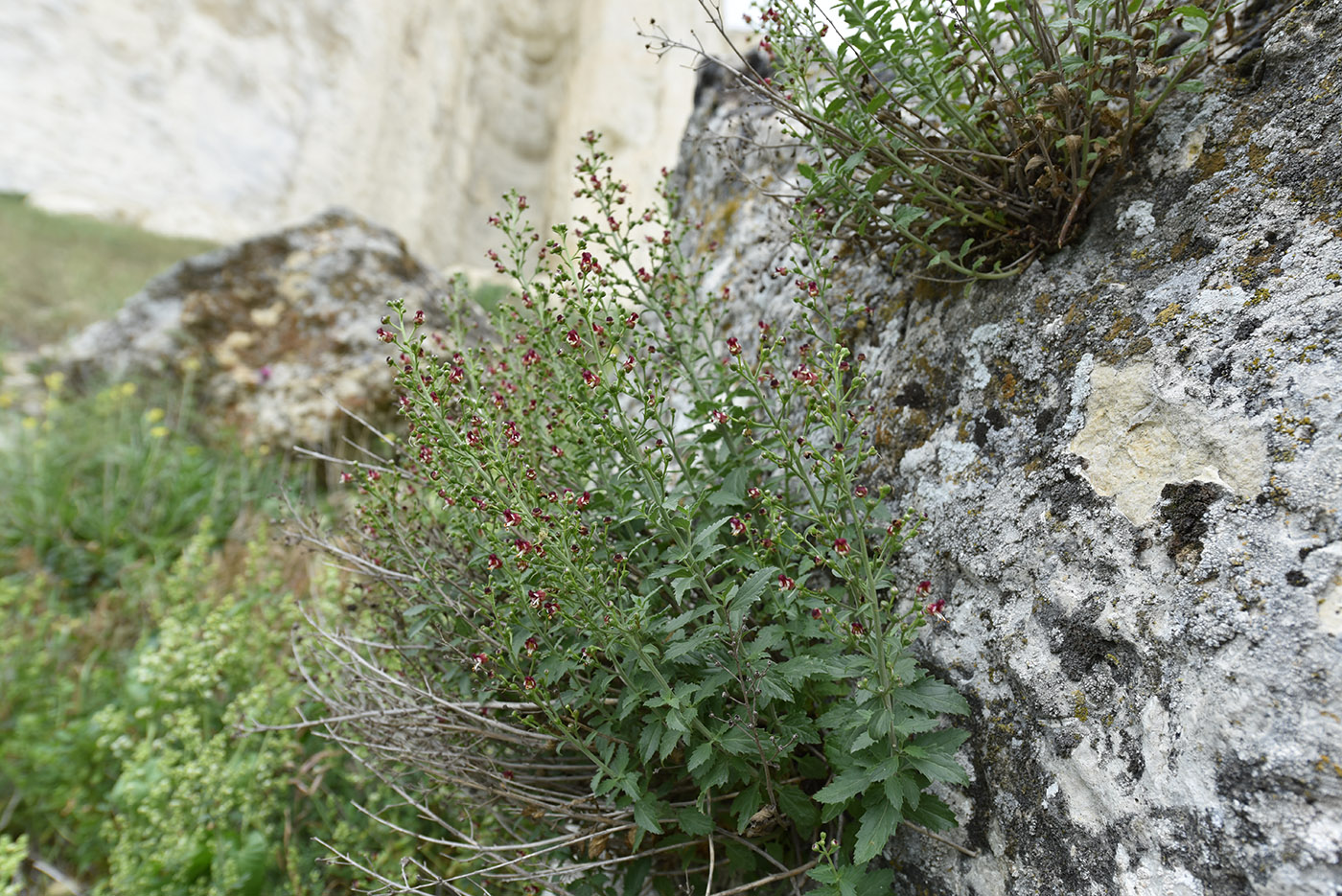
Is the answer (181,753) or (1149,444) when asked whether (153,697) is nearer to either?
(181,753)

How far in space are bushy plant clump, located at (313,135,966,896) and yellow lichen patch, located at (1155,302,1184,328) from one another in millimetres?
651

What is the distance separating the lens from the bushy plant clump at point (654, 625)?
1.44 meters

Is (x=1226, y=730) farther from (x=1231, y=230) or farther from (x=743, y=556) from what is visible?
(x=1231, y=230)

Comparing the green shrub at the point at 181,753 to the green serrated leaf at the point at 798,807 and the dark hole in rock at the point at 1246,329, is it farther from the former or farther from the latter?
the dark hole in rock at the point at 1246,329

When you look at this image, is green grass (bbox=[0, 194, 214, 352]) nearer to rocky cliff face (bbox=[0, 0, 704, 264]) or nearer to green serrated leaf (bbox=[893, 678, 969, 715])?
rocky cliff face (bbox=[0, 0, 704, 264])

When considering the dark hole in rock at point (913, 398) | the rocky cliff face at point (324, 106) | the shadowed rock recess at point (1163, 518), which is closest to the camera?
the shadowed rock recess at point (1163, 518)

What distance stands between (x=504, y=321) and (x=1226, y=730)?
2041 mm

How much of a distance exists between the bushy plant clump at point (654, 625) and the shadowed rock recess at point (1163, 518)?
18 cm

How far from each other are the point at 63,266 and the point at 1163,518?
534 inches

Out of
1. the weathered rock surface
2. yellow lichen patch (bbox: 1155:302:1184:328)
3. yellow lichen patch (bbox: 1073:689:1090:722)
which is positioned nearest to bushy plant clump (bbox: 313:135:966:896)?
yellow lichen patch (bbox: 1073:689:1090:722)

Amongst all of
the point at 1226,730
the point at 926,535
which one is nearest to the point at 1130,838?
the point at 1226,730

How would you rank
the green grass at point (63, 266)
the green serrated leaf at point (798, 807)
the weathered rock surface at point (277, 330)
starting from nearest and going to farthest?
the green serrated leaf at point (798, 807) → the weathered rock surface at point (277, 330) → the green grass at point (63, 266)

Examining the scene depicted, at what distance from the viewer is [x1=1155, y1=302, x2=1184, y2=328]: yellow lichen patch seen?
1.55 meters

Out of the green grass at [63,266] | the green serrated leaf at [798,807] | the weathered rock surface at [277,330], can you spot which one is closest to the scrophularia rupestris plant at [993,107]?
the green serrated leaf at [798,807]
